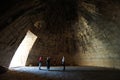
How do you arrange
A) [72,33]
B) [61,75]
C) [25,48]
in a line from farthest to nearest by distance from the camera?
[25,48] → [72,33] → [61,75]

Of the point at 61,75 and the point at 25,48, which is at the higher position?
the point at 25,48

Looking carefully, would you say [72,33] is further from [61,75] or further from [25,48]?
[61,75]

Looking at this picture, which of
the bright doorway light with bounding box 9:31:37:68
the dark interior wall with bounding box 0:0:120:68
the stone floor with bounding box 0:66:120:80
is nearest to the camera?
the stone floor with bounding box 0:66:120:80

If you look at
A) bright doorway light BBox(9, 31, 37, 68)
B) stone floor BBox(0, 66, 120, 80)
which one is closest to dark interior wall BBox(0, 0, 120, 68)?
bright doorway light BBox(9, 31, 37, 68)

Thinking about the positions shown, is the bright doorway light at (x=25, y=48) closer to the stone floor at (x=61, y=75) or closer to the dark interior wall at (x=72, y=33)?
the dark interior wall at (x=72, y=33)

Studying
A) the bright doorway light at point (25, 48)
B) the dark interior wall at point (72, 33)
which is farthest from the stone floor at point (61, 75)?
the bright doorway light at point (25, 48)

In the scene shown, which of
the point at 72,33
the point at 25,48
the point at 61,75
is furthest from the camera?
the point at 25,48

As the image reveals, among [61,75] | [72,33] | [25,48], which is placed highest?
[72,33]

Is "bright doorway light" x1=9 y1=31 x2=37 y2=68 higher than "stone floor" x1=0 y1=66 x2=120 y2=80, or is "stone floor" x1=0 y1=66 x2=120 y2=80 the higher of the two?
"bright doorway light" x1=9 y1=31 x2=37 y2=68

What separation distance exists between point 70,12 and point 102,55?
18.8 feet

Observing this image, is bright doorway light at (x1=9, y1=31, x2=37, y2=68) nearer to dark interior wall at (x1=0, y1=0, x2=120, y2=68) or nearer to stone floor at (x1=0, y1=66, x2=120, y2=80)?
dark interior wall at (x1=0, y1=0, x2=120, y2=68)

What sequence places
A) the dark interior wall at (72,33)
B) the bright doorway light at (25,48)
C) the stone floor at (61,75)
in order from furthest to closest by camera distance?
the bright doorway light at (25,48) → the dark interior wall at (72,33) → the stone floor at (61,75)

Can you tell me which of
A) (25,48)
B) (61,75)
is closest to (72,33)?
(25,48)

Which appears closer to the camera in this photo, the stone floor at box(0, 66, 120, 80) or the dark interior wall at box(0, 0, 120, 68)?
the stone floor at box(0, 66, 120, 80)
